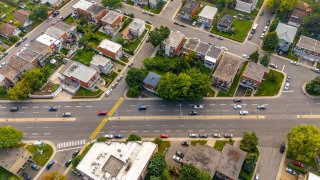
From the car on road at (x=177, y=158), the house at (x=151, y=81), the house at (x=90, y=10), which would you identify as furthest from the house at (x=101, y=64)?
the car on road at (x=177, y=158)

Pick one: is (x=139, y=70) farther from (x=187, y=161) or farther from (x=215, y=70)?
(x=187, y=161)

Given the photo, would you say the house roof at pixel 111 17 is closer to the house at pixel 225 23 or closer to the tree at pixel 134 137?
Answer: the house at pixel 225 23

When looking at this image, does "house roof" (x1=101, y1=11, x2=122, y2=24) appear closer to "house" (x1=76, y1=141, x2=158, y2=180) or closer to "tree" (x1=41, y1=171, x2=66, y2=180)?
"house" (x1=76, y1=141, x2=158, y2=180)

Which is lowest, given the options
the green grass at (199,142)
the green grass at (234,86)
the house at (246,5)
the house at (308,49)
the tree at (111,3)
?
the green grass at (199,142)

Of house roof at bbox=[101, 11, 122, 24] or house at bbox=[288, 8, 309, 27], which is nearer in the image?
house roof at bbox=[101, 11, 122, 24]

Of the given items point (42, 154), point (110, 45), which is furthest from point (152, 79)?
point (42, 154)

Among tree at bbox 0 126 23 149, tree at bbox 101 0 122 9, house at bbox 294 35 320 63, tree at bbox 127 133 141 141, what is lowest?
tree at bbox 0 126 23 149

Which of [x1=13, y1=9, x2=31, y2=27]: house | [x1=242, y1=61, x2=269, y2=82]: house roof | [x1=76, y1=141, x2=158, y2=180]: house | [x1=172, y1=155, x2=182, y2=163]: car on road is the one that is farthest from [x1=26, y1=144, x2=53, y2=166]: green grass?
[x1=242, y1=61, x2=269, y2=82]: house roof
